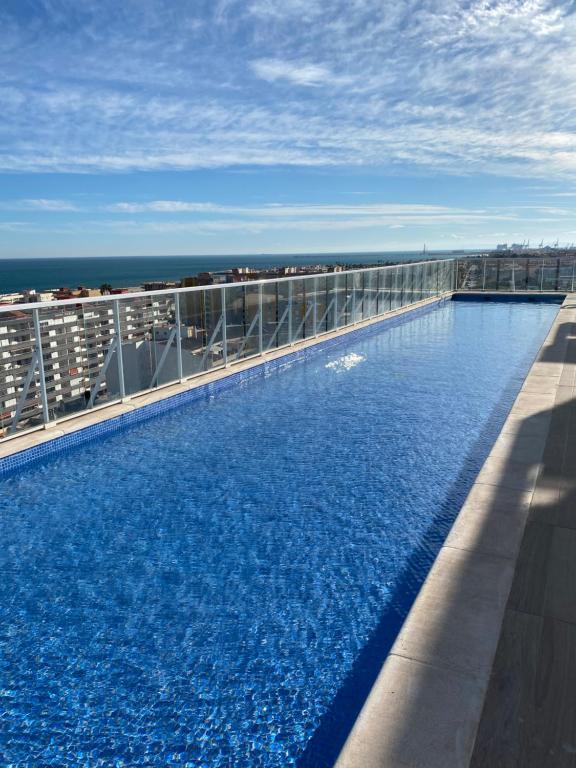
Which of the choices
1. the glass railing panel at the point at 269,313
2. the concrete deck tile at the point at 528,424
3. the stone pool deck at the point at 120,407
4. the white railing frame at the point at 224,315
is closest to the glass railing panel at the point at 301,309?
the white railing frame at the point at 224,315

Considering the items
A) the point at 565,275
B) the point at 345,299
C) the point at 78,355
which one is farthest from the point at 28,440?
the point at 565,275

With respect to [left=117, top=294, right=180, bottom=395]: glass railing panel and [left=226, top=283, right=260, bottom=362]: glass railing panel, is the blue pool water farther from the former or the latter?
[left=226, top=283, right=260, bottom=362]: glass railing panel

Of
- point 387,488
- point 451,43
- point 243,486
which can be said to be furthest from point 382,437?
point 451,43

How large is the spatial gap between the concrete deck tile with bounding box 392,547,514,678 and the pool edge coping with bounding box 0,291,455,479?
11.3ft

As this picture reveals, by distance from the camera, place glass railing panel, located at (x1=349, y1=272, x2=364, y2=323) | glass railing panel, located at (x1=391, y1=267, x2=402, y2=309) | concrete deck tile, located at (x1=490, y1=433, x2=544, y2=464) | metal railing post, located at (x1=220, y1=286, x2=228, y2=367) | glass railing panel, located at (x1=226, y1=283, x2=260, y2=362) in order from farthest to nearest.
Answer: glass railing panel, located at (x1=391, y1=267, x2=402, y2=309)
glass railing panel, located at (x1=349, y1=272, x2=364, y2=323)
glass railing panel, located at (x1=226, y1=283, x2=260, y2=362)
metal railing post, located at (x1=220, y1=286, x2=228, y2=367)
concrete deck tile, located at (x1=490, y1=433, x2=544, y2=464)

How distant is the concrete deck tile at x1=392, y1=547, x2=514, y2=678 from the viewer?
6.67 ft

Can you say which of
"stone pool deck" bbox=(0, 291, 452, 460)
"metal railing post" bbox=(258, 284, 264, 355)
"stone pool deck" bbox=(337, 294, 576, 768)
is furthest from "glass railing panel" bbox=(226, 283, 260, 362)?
"stone pool deck" bbox=(337, 294, 576, 768)

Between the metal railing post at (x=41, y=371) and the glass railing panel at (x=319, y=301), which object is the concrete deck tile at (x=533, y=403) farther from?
the glass railing panel at (x=319, y=301)

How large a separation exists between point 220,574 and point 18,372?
274 cm

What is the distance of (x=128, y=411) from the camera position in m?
5.50

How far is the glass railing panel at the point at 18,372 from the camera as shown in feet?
14.5

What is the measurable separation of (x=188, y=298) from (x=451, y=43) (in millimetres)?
9183

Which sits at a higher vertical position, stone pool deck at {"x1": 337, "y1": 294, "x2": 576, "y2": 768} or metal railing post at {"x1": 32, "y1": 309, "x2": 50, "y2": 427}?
metal railing post at {"x1": 32, "y1": 309, "x2": 50, "y2": 427}

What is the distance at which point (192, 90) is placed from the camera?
15328mm
